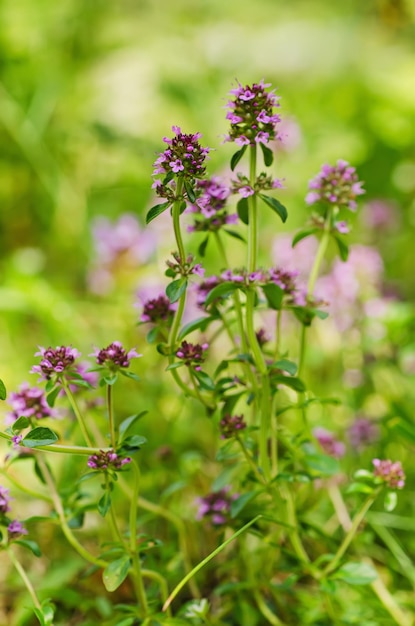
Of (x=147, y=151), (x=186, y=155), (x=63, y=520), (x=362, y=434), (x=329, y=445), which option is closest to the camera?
(x=186, y=155)

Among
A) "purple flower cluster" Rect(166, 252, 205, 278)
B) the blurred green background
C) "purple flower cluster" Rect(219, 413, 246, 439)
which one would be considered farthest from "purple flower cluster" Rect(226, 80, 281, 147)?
the blurred green background

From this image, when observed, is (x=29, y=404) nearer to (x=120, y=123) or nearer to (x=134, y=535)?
(x=134, y=535)

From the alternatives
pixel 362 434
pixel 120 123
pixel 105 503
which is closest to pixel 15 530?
pixel 105 503

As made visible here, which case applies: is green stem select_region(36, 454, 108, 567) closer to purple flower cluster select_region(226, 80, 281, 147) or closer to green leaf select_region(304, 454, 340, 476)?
green leaf select_region(304, 454, 340, 476)

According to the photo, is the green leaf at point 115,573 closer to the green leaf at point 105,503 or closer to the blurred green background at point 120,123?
the green leaf at point 105,503

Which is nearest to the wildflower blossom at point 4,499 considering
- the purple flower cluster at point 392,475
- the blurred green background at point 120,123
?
the purple flower cluster at point 392,475
